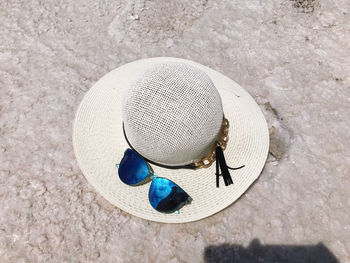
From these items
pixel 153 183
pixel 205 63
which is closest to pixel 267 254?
pixel 153 183

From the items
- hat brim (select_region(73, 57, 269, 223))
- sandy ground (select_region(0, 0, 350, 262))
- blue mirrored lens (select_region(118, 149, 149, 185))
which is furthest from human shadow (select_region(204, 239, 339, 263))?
blue mirrored lens (select_region(118, 149, 149, 185))

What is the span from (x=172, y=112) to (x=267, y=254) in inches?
29.3

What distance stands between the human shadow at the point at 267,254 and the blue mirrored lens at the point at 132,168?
1.41 feet

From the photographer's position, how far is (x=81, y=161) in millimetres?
1082

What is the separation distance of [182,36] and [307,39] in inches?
30.8

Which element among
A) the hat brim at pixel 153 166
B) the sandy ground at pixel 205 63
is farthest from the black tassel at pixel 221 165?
the sandy ground at pixel 205 63

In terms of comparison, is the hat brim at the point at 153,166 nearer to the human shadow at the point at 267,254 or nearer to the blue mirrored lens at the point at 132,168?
the blue mirrored lens at the point at 132,168

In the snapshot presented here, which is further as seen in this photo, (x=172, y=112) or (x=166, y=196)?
(x=166, y=196)

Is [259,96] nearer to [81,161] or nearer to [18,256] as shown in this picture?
[81,161]

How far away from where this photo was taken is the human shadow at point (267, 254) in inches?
44.1

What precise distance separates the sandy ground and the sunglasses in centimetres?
21

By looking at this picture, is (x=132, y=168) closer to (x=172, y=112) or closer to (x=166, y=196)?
(x=166, y=196)

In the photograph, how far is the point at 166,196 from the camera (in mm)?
963

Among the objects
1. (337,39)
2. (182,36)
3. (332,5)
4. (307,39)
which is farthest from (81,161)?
(332,5)
